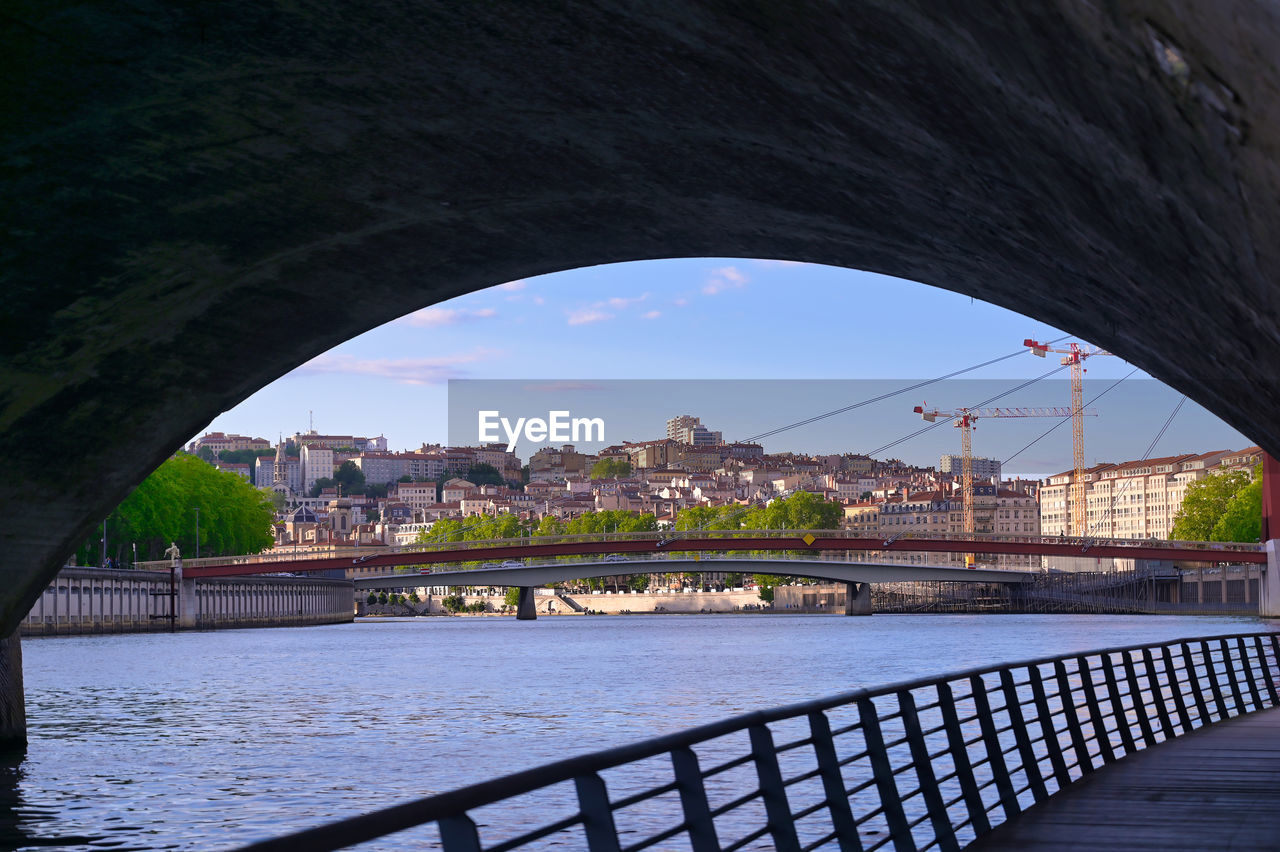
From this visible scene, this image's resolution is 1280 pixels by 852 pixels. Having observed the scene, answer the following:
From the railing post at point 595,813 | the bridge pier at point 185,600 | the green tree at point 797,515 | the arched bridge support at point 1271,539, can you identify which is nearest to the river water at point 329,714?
the railing post at point 595,813

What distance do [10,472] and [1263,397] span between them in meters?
10.5

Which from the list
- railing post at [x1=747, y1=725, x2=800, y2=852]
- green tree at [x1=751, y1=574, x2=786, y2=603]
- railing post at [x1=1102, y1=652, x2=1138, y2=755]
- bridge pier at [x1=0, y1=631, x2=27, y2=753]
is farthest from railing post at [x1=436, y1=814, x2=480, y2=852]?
green tree at [x1=751, y1=574, x2=786, y2=603]

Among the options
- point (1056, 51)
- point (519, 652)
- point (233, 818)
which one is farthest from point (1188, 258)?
point (519, 652)

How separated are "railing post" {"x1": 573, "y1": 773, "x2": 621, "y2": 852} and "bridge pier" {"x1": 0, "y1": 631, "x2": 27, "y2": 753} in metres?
16.1

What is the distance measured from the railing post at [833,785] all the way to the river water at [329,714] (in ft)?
28.9

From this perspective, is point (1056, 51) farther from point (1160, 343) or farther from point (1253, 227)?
point (1160, 343)

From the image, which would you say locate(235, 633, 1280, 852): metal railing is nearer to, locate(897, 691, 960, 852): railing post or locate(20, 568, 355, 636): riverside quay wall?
locate(897, 691, 960, 852): railing post

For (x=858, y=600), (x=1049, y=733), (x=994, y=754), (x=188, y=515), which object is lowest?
(x=858, y=600)

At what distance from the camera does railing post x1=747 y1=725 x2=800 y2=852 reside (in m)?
5.92

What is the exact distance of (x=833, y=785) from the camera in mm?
6914

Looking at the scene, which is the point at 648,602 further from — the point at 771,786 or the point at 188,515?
the point at 771,786

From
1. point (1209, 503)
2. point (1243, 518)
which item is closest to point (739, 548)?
point (1243, 518)

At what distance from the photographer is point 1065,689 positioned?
468 inches

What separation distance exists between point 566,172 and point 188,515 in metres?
89.7
